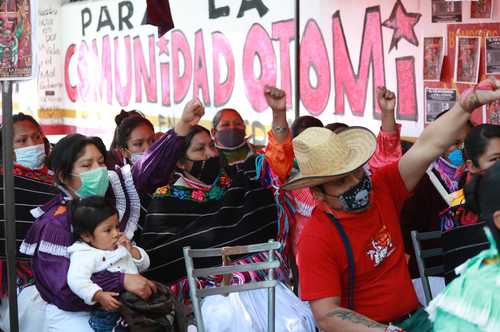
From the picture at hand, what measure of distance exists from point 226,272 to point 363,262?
1.03 meters

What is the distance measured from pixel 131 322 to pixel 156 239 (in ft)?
2.51

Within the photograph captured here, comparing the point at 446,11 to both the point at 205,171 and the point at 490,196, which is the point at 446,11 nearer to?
the point at 205,171

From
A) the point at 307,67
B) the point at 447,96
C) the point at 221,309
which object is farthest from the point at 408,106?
the point at 221,309

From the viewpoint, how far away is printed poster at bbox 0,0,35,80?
397 centimetres

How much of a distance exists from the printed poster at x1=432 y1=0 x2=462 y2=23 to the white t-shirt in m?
3.11

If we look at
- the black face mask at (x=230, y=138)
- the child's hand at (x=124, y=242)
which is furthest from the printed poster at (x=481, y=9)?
the child's hand at (x=124, y=242)

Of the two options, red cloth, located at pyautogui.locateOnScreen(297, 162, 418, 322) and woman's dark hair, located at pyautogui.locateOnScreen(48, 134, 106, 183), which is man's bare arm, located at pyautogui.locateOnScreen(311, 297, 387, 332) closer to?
red cloth, located at pyautogui.locateOnScreen(297, 162, 418, 322)

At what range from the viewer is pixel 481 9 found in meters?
5.57

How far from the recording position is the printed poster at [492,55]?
215 inches

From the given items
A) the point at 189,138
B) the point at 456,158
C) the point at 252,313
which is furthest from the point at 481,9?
the point at 252,313

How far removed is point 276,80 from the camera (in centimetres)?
843

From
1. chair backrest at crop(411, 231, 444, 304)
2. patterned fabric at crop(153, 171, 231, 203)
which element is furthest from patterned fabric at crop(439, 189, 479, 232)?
patterned fabric at crop(153, 171, 231, 203)

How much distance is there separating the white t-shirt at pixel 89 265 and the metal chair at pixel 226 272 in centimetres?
30

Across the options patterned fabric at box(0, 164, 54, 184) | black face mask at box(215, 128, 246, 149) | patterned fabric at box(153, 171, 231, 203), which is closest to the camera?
patterned fabric at box(153, 171, 231, 203)
